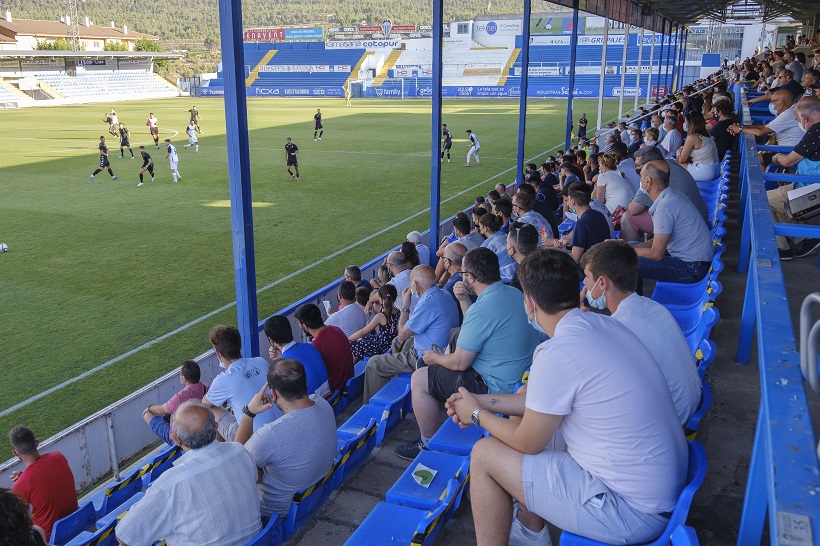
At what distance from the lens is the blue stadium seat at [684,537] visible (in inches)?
78.6

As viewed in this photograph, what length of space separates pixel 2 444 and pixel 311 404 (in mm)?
4214

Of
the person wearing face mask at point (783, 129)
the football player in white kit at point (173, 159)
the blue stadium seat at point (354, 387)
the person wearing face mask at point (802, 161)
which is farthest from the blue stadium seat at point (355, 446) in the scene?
the football player in white kit at point (173, 159)

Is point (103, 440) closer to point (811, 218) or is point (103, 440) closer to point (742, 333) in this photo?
point (742, 333)

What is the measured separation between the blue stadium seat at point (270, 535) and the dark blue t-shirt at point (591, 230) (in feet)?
11.8

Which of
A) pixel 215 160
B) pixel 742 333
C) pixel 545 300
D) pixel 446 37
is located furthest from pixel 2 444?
pixel 446 37

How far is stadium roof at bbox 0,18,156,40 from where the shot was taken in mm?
65744

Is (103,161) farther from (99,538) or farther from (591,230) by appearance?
(99,538)

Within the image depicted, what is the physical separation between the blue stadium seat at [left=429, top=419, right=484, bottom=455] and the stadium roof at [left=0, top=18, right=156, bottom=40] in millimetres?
75191

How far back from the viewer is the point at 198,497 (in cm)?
293

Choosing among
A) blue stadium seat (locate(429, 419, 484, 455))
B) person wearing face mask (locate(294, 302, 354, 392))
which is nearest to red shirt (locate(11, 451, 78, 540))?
person wearing face mask (locate(294, 302, 354, 392))

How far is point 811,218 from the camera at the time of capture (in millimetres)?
5898

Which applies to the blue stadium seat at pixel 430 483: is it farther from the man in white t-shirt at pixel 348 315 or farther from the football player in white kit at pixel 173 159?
the football player in white kit at pixel 173 159

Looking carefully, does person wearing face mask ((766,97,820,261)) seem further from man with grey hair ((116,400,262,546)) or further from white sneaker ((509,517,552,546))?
man with grey hair ((116,400,262,546))

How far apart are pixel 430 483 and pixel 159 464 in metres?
2.27
